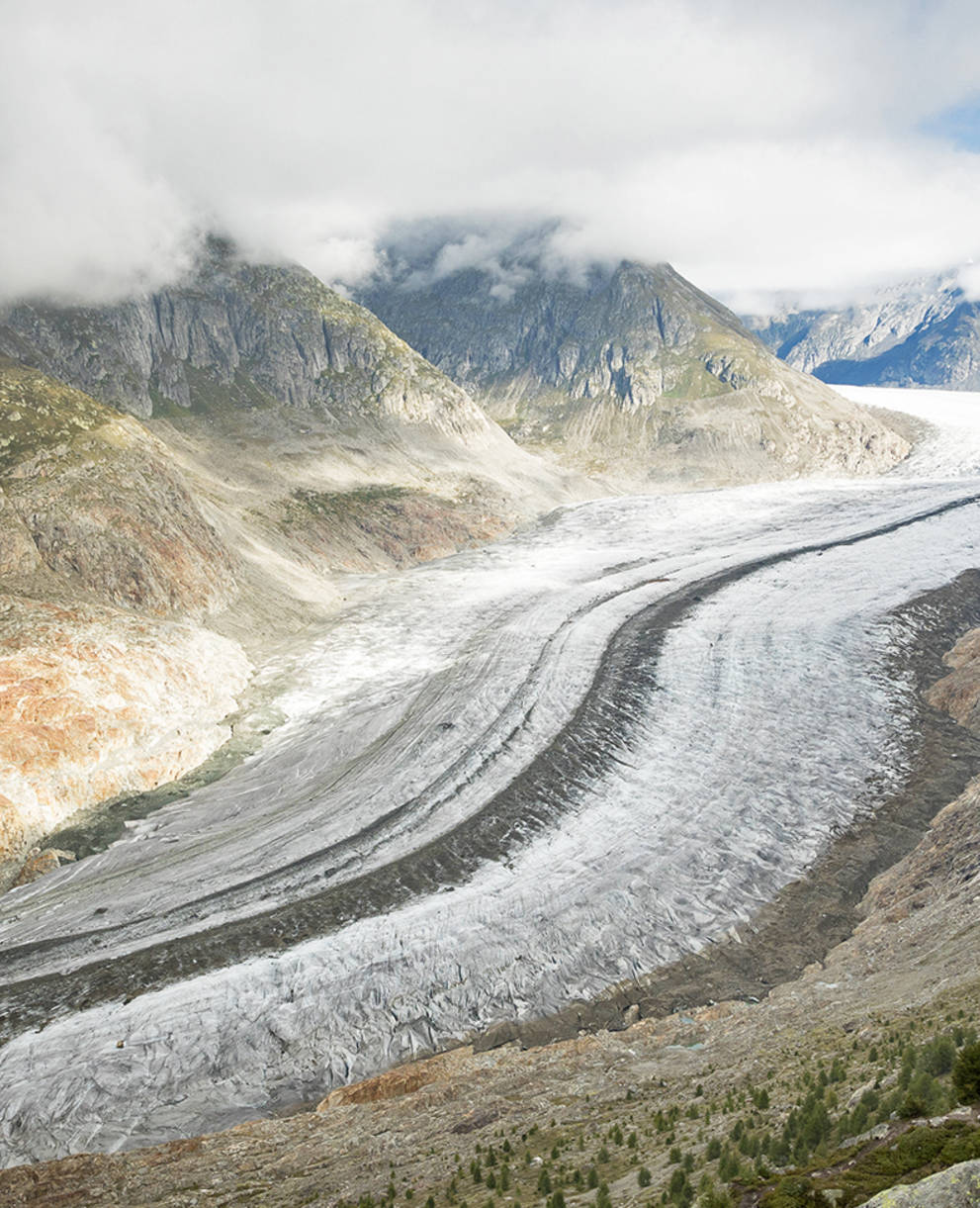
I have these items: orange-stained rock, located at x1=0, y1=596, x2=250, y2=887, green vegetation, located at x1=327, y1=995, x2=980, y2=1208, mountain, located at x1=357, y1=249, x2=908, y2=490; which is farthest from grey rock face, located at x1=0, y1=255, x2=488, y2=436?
green vegetation, located at x1=327, y1=995, x2=980, y2=1208

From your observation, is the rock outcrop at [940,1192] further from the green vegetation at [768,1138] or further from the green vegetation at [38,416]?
the green vegetation at [38,416]

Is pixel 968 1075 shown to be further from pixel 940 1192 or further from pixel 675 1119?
pixel 675 1119

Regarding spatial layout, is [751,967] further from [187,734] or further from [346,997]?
[187,734]

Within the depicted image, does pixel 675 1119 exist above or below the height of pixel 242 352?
below

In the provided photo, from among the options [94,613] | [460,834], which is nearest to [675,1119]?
[460,834]

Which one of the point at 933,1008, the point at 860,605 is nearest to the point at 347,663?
the point at 860,605

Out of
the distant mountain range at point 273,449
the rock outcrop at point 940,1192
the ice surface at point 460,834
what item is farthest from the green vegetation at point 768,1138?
the distant mountain range at point 273,449
